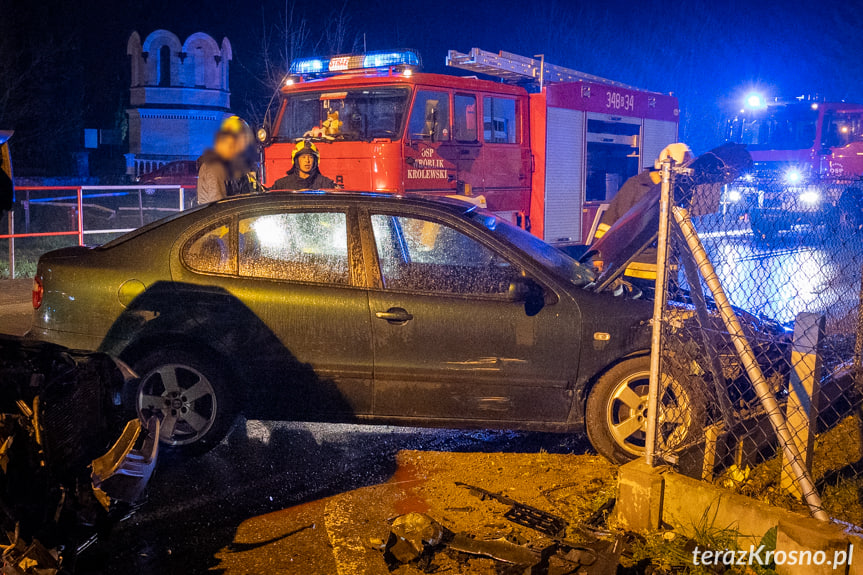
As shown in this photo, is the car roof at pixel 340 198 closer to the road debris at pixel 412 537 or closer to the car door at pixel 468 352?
the car door at pixel 468 352

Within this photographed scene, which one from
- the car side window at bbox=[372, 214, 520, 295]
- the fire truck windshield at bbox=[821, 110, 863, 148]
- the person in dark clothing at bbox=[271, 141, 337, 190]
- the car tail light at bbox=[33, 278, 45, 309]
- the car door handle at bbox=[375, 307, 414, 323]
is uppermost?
the fire truck windshield at bbox=[821, 110, 863, 148]

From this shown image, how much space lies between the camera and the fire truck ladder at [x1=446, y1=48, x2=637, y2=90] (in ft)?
35.0

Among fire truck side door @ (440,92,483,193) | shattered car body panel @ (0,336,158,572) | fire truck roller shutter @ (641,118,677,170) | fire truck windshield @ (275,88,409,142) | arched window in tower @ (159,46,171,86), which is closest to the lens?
shattered car body panel @ (0,336,158,572)

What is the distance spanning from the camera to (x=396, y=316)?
4.47 metres

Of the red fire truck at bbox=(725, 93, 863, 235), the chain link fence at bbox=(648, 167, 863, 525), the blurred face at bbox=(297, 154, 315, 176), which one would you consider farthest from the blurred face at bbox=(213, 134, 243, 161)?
the red fire truck at bbox=(725, 93, 863, 235)

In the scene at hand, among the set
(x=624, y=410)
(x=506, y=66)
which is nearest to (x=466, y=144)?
(x=506, y=66)

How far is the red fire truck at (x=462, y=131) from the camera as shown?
904 centimetres

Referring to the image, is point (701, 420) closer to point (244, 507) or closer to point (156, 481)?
point (244, 507)

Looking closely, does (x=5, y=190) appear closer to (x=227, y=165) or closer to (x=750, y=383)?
(x=227, y=165)

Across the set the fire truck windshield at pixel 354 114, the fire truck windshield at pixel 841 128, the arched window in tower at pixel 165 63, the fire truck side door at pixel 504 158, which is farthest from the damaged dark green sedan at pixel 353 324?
the arched window in tower at pixel 165 63

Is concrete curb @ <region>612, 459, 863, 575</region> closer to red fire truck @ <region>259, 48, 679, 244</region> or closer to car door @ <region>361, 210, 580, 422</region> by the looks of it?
car door @ <region>361, 210, 580, 422</region>

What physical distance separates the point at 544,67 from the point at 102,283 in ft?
27.9

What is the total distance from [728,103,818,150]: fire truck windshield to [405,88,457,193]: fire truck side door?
46.1 feet

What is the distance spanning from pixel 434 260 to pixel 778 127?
730 inches
